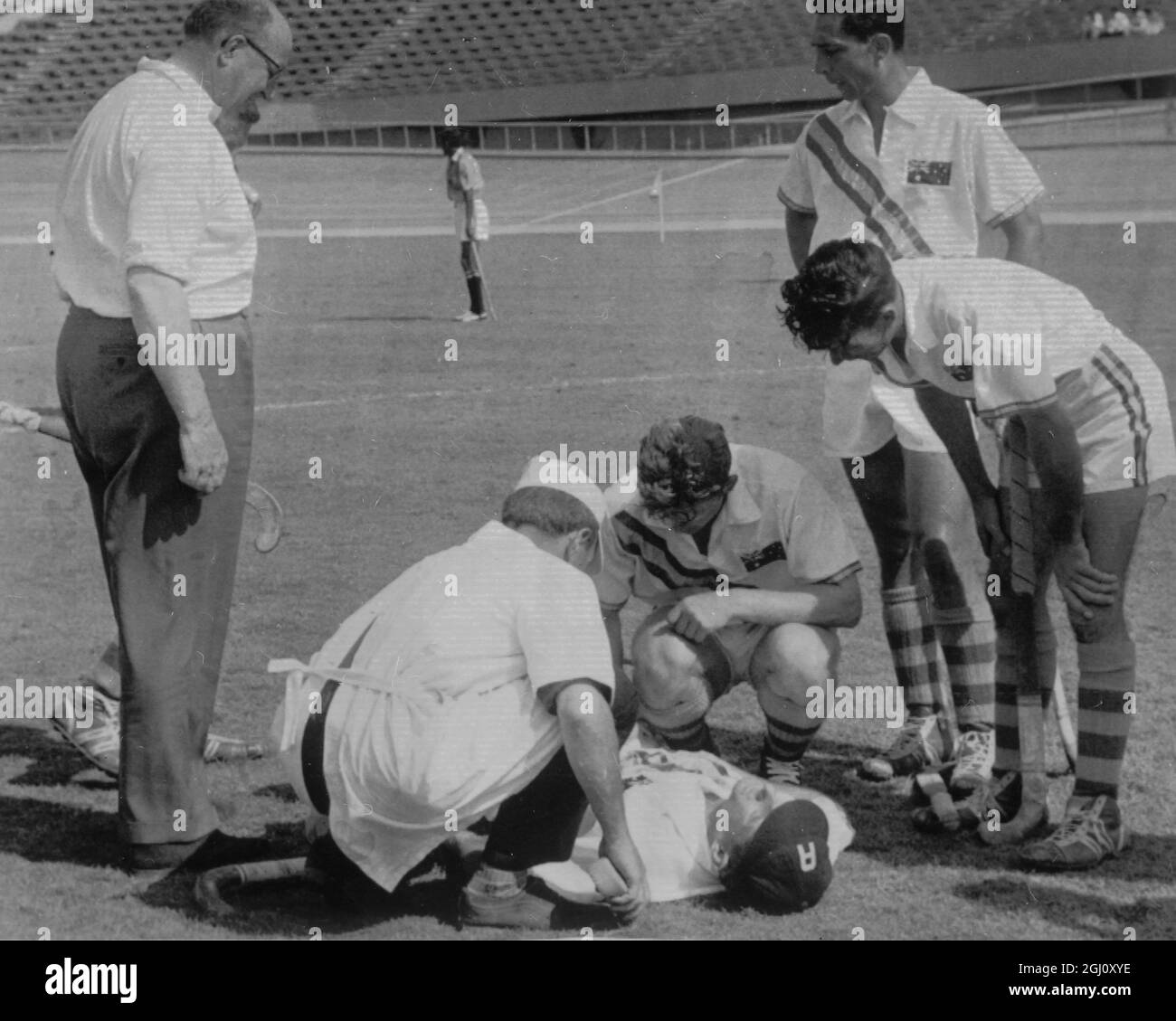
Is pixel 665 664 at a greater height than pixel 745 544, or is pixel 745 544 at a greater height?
pixel 745 544

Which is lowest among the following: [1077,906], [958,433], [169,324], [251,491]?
[1077,906]

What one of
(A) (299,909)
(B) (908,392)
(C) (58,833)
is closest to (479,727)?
(A) (299,909)

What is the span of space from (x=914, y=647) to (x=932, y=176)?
1326 millimetres

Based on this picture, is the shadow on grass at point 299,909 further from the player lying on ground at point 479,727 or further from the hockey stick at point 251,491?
the hockey stick at point 251,491

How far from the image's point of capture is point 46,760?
4949mm

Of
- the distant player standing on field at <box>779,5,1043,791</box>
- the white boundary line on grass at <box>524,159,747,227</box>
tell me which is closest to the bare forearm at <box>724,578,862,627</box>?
the distant player standing on field at <box>779,5,1043,791</box>

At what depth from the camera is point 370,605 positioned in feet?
12.8

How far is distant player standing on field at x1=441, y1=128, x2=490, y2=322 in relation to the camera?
1509 centimetres

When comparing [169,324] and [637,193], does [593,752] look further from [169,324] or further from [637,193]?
[637,193]

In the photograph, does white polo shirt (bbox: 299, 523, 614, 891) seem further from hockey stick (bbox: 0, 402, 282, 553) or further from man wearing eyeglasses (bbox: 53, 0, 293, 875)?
hockey stick (bbox: 0, 402, 282, 553)

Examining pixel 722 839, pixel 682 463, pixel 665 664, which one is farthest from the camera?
pixel 665 664

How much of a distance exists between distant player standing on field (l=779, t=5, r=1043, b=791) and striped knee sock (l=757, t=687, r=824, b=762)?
0.37m

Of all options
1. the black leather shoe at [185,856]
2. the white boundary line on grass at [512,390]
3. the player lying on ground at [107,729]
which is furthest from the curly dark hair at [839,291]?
the white boundary line on grass at [512,390]

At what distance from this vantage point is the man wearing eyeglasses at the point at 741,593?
4.36 metres
